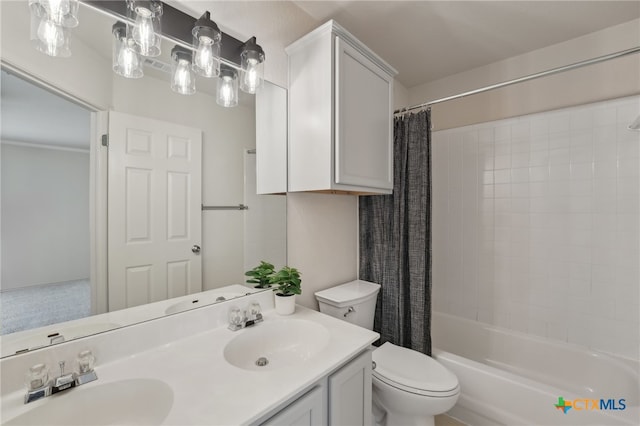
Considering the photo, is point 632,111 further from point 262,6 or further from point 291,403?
point 291,403

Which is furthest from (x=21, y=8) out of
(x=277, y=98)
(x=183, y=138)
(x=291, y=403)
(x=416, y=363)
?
(x=416, y=363)

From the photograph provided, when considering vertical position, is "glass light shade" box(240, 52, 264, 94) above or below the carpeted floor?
above

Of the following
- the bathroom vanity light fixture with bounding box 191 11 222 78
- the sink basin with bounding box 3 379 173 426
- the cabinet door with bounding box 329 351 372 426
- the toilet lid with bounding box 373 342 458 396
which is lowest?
the toilet lid with bounding box 373 342 458 396

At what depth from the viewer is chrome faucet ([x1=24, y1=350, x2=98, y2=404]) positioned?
0.71 metres

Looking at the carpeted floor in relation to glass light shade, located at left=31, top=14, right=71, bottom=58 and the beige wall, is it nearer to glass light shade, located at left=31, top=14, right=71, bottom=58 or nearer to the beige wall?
glass light shade, located at left=31, top=14, right=71, bottom=58

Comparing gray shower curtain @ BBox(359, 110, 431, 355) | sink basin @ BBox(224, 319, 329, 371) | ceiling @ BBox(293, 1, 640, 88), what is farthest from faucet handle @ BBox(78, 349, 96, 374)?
ceiling @ BBox(293, 1, 640, 88)

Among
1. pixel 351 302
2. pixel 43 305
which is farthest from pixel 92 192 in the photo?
pixel 351 302

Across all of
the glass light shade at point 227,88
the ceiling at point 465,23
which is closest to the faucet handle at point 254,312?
the glass light shade at point 227,88

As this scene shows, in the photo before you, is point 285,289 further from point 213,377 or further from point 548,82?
point 548,82

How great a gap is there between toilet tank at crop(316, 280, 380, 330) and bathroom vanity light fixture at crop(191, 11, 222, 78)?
4.29 feet

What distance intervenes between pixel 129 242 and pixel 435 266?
7.58 feet

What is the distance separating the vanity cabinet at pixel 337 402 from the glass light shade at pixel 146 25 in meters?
1.28

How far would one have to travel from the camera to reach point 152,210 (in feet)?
3.28

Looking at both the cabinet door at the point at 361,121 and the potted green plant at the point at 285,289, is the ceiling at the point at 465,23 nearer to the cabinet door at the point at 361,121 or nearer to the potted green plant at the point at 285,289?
the cabinet door at the point at 361,121
